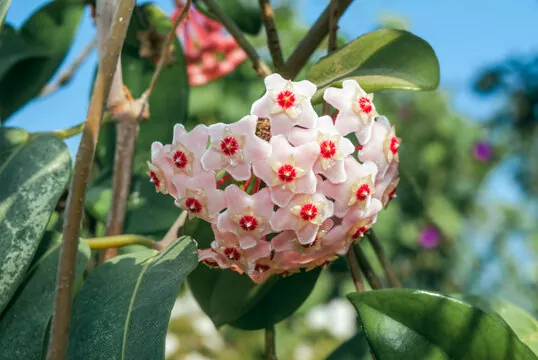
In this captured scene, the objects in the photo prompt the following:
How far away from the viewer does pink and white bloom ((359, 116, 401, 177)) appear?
24.5 inches

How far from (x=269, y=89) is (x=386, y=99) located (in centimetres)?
466

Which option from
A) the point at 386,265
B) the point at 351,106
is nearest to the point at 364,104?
the point at 351,106

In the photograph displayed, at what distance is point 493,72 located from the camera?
20.4 ft

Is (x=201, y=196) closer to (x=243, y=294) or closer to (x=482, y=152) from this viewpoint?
(x=243, y=294)

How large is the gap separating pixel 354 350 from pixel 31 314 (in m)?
0.35

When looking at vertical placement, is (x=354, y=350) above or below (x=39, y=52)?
below

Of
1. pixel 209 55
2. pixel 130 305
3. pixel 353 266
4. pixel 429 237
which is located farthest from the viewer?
pixel 429 237

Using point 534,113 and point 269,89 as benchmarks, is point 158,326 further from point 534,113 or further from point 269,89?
point 534,113

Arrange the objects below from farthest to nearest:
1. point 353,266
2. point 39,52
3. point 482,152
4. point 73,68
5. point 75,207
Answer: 1. point 482,152
2. point 73,68
3. point 39,52
4. point 353,266
5. point 75,207

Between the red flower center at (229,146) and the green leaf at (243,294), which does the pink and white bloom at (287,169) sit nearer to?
the red flower center at (229,146)

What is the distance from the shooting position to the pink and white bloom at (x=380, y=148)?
2.04 ft

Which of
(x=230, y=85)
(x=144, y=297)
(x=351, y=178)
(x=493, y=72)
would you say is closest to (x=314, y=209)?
(x=351, y=178)

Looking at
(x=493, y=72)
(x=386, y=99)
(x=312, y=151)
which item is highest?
(x=312, y=151)

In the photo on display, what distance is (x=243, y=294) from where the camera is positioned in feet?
2.35
